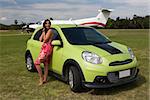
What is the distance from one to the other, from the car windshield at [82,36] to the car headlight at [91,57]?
0.72 metres

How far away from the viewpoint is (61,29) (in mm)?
7035

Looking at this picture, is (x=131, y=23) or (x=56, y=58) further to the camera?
(x=131, y=23)

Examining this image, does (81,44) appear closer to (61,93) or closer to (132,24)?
(61,93)

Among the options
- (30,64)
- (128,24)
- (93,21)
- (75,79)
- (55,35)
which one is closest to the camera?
(75,79)

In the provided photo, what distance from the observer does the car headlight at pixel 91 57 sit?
18.8ft

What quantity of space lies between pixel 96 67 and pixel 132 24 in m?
72.8

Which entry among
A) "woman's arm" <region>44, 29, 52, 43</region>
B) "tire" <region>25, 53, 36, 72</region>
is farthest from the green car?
"tire" <region>25, 53, 36, 72</region>

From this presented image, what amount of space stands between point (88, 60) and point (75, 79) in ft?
1.85

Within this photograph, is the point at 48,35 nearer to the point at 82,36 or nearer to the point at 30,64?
the point at 82,36

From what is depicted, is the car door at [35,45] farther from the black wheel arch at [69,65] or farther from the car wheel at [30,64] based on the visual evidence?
the black wheel arch at [69,65]

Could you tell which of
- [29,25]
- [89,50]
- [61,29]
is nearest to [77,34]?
[61,29]

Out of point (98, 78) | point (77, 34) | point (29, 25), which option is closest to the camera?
point (98, 78)

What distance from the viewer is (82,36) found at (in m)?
6.97

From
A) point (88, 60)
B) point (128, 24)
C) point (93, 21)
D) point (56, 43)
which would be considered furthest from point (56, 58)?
point (128, 24)
